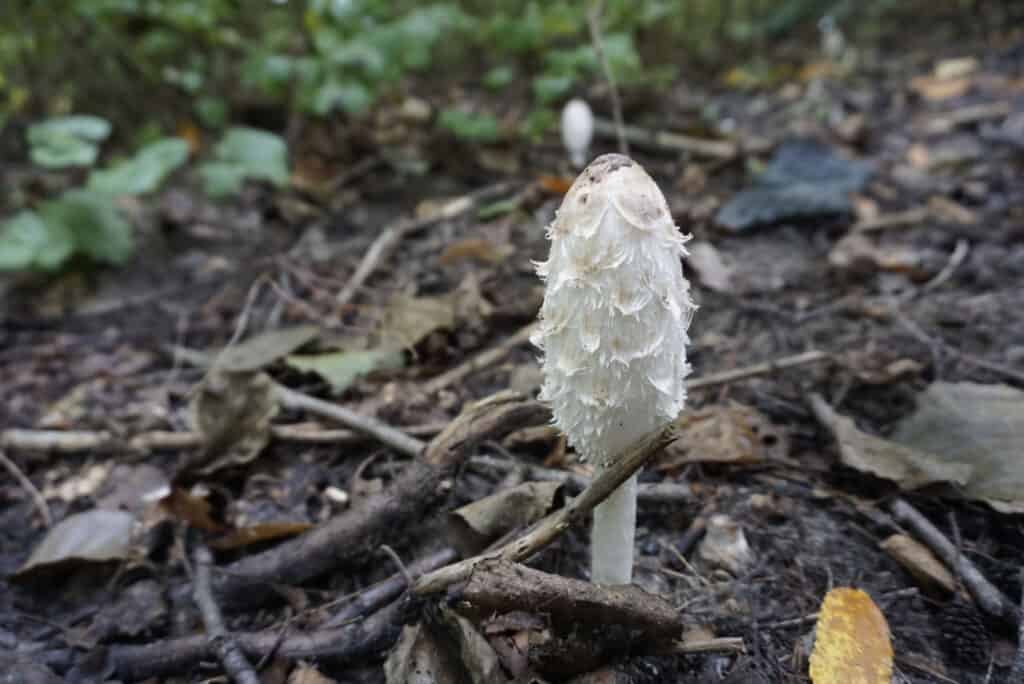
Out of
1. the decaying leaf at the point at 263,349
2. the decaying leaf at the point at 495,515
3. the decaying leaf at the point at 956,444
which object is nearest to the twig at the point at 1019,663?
the decaying leaf at the point at 956,444

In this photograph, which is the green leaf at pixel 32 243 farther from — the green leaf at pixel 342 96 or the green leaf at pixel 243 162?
the green leaf at pixel 342 96

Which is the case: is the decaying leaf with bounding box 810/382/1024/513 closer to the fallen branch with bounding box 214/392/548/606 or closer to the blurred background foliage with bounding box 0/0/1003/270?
the fallen branch with bounding box 214/392/548/606

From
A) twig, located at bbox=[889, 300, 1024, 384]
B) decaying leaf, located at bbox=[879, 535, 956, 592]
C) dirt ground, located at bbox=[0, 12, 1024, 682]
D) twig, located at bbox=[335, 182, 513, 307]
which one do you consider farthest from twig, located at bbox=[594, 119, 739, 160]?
decaying leaf, located at bbox=[879, 535, 956, 592]

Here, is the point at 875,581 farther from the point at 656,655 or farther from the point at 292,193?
the point at 292,193

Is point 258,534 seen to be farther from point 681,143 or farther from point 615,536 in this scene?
point 681,143

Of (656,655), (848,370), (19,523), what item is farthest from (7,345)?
(848,370)

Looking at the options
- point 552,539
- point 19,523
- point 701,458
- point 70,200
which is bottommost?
point 19,523
